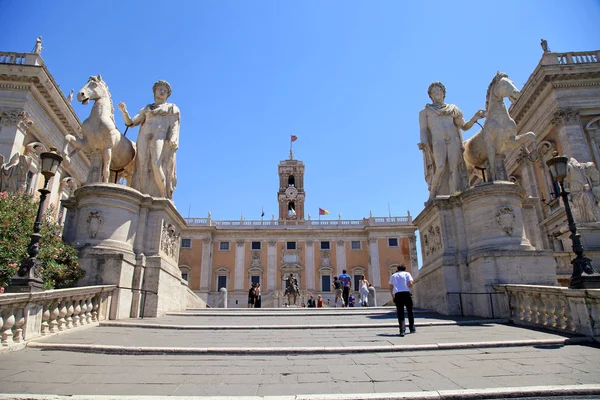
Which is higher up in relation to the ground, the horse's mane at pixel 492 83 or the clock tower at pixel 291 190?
the clock tower at pixel 291 190

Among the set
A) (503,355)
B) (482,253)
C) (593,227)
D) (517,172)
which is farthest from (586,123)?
(503,355)

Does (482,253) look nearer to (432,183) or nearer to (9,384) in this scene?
(432,183)

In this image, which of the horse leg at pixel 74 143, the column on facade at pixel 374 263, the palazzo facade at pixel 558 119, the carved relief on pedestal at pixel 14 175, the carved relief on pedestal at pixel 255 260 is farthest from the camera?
the carved relief on pedestal at pixel 255 260

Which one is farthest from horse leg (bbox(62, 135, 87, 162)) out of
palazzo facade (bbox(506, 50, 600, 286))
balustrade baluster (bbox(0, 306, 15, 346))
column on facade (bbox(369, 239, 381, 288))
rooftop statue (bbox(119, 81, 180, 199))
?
column on facade (bbox(369, 239, 381, 288))

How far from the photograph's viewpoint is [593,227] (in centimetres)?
1565

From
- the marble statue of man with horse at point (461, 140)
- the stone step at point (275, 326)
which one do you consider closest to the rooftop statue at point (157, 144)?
the stone step at point (275, 326)

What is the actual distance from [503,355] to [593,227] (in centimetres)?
1491

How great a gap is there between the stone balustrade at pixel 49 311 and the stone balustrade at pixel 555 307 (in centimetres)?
800

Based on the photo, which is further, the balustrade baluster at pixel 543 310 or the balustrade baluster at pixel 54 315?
the balustrade baluster at pixel 543 310

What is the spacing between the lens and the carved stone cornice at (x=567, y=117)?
20125mm

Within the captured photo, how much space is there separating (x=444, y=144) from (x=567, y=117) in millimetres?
14616

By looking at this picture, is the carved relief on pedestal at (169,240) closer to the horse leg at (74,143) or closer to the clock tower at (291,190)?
the horse leg at (74,143)

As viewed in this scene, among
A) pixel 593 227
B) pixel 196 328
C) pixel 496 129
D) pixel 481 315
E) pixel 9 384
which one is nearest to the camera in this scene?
pixel 9 384

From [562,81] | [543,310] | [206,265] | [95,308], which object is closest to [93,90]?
[95,308]
